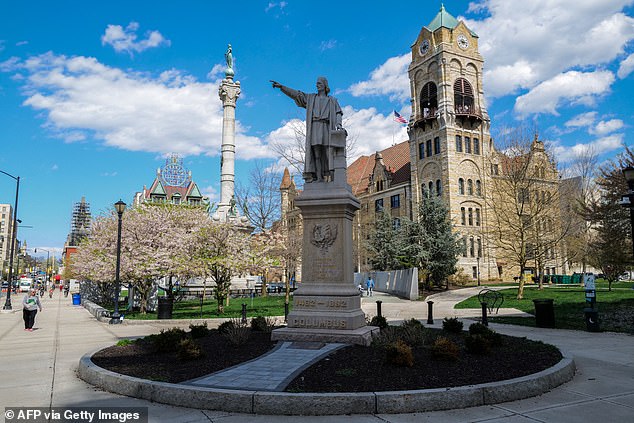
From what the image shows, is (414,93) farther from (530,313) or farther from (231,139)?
(530,313)

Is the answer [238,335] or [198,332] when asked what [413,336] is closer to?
[238,335]

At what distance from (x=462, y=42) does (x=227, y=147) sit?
31164 millimetres

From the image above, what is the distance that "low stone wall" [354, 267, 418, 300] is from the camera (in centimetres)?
3388

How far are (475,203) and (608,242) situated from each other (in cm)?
3026

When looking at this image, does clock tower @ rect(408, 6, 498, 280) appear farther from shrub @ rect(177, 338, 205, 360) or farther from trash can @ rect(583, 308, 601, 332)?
shrub @ rect(177, 338, 205, 360)

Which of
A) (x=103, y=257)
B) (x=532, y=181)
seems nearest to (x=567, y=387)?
(x=103, y=257)

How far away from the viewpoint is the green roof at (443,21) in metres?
54.8

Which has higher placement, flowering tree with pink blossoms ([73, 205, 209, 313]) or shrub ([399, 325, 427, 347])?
flowering tree with pink blossoms ([73, 205, 209, 313])

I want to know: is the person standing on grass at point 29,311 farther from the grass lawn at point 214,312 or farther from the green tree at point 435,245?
the green tree at point 435,245

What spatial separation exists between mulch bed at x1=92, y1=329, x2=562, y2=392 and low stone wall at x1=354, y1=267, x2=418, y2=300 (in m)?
24.5

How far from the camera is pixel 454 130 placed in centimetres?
5244

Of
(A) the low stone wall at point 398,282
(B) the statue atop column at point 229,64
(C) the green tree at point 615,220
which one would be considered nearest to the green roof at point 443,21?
(B) the statue atop column at point 229,64

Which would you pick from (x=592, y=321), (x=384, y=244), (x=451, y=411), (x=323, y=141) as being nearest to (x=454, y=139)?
(x=384, y=244)

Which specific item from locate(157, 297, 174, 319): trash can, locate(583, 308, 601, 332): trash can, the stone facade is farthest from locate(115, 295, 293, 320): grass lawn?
the stone facade
